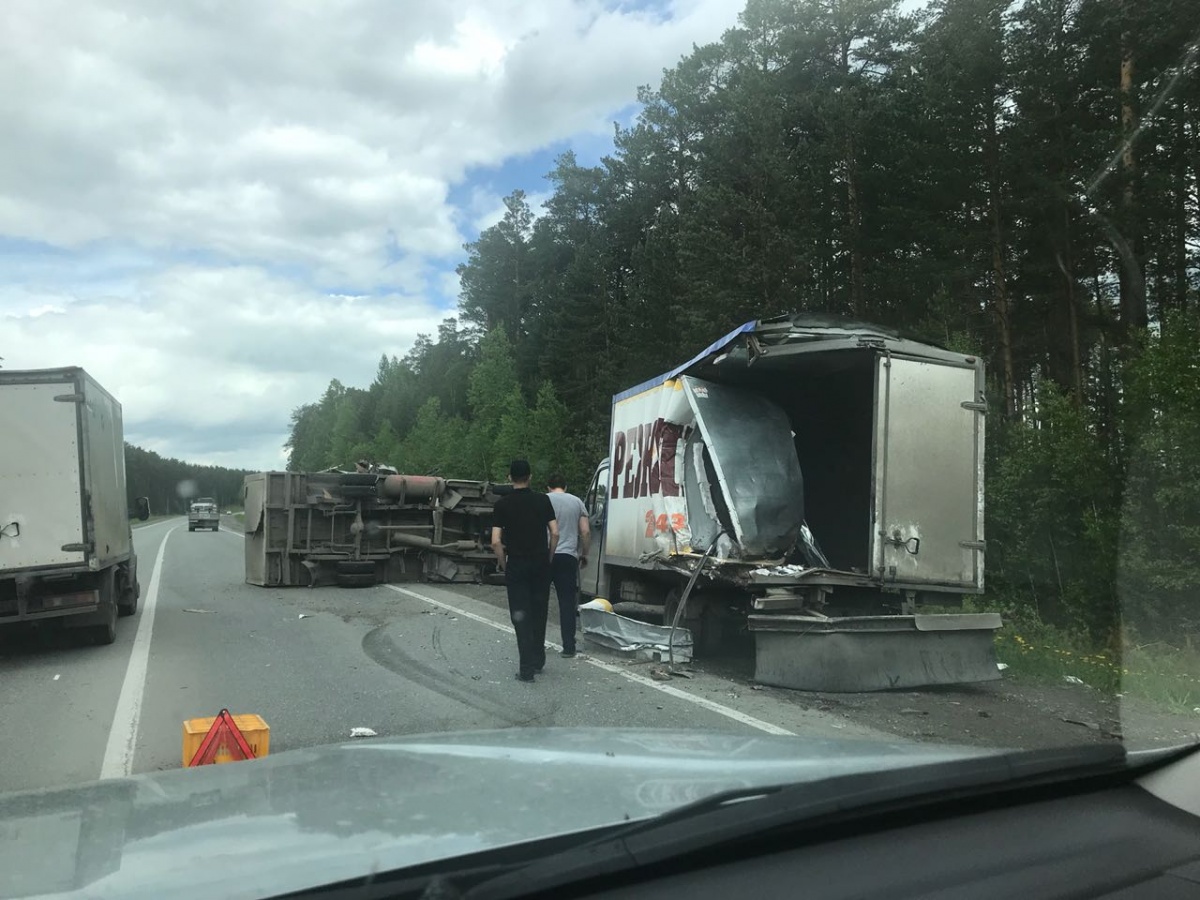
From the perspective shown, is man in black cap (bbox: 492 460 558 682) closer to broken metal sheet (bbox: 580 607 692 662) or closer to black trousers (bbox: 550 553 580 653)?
black trousers (bbox: 550 553 580 653)

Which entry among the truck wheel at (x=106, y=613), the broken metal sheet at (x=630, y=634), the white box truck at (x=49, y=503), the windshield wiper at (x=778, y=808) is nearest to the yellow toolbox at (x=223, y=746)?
the windshield wiper at (x=778, y=808)

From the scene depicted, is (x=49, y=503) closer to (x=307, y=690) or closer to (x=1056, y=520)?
(x=307, y=690)

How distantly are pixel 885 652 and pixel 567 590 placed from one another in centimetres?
330

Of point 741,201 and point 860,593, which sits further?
point 741,201

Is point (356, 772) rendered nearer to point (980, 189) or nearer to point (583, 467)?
point (980, 189)

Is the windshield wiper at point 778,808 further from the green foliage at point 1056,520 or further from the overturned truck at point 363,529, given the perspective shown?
the overturned truck at point 363,529

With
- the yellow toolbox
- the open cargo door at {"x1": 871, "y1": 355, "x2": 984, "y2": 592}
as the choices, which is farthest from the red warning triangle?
the open cargo door at {"x1": 871, "y1": 355, "x2": 984, "y2": 592}

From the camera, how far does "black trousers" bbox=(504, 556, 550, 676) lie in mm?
8695

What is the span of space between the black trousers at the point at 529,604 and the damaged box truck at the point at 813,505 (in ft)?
4.91

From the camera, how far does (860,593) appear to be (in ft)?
31.3

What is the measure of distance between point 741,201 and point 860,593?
2182 centimetres

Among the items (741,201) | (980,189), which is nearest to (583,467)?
(741,201)

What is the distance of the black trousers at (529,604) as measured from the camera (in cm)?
870

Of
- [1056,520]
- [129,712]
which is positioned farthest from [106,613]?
[1056,520]
